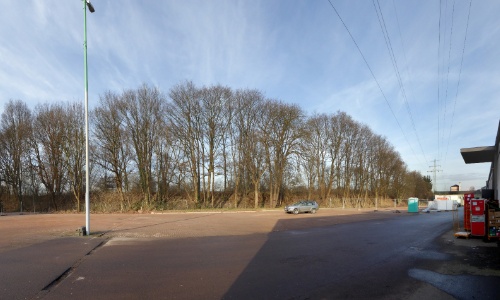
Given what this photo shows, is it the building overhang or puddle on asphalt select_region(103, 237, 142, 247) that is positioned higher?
the building overhang

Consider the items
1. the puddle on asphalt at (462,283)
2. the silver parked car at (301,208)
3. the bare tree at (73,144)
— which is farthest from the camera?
the bare tree at (73,144)

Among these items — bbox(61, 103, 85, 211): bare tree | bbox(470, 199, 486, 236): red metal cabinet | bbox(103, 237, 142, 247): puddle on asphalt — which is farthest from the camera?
bbox(61, 103, 85, 211): bare tree

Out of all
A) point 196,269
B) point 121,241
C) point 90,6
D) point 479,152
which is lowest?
point 121,241

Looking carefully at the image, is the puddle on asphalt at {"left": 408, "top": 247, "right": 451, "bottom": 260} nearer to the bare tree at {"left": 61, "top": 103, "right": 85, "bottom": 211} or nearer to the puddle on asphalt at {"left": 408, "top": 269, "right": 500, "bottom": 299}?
the puddle on asphalt at {"left": 408, "top": 269, "right": 500, "bottom": 299}

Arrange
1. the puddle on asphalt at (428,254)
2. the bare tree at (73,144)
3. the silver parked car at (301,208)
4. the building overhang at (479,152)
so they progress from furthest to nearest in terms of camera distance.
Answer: the bare tree at (73,144), the silver parked car at (301,208), the building overhang at (479,152), the puddle on asphalt at (428,254)

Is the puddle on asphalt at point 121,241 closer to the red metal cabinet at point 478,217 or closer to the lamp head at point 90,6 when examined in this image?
the lamp head at point 90,6

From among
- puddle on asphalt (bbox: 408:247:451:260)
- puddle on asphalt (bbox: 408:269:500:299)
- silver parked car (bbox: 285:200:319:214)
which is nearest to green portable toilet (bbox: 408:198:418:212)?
silver parked car (bbox: 285:200:319:214)

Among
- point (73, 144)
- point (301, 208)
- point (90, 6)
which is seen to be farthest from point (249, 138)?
point (90, 6)

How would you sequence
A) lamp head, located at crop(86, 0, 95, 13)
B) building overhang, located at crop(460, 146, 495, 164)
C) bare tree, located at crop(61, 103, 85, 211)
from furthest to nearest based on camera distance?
bare tree, located at crop(61, 103, 85, 211) < building overhang, located at crop(460, 146, 495, 164) < lamp head, located at crop(86, 0, 95, 13)

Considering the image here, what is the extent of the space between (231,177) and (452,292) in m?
46.5

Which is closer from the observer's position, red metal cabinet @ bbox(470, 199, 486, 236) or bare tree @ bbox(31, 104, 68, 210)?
red metal cabinet @ bbox(470, 199, 486, 236)

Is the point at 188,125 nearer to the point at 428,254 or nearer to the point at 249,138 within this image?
the point at 249,138

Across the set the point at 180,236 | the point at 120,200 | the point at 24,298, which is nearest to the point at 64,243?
the point at 180,236

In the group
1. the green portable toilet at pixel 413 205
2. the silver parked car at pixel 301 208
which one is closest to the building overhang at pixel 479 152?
the green portable toilet at pixel 413 205
